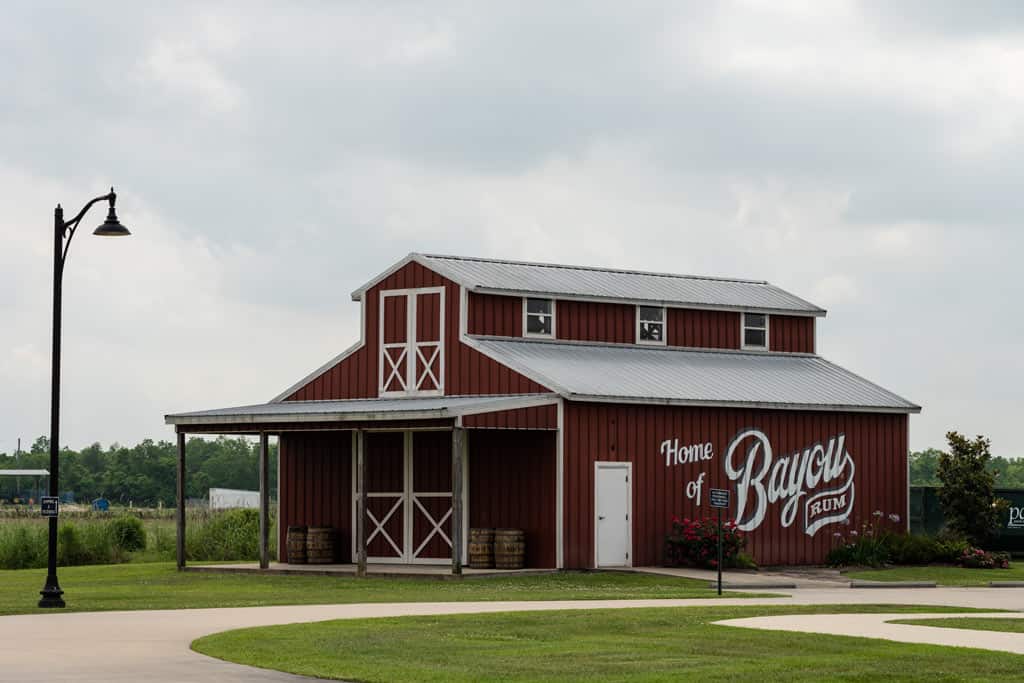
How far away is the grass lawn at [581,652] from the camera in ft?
63.0

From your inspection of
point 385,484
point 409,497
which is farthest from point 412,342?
point 409,497

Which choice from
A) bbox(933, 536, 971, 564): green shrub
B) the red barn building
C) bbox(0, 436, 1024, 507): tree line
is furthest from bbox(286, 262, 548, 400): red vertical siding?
bbox(0, 436, 1024, 507): tree line

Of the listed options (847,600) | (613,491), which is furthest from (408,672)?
(613,491)

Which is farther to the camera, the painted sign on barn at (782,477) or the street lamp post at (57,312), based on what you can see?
the painted sign on barn at (782,477)

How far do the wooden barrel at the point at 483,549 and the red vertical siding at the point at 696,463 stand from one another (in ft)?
5.39

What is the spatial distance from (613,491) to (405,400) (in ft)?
18.2

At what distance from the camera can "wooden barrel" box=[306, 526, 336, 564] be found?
44875 mm

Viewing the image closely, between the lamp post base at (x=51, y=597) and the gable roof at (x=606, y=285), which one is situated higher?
the gable roof at (x=606, y=285)

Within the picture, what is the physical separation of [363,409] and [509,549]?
4.52 metres

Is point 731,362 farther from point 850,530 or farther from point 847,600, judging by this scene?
point 847,600

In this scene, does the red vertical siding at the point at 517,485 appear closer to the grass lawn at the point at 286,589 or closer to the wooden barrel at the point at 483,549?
the wooden barrel at the point at 483,549

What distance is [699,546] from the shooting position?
137ft

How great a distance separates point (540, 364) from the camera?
140ft

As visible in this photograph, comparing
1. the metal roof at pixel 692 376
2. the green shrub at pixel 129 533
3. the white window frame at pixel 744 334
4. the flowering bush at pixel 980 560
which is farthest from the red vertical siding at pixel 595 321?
the green shrub at pixel 129 533
